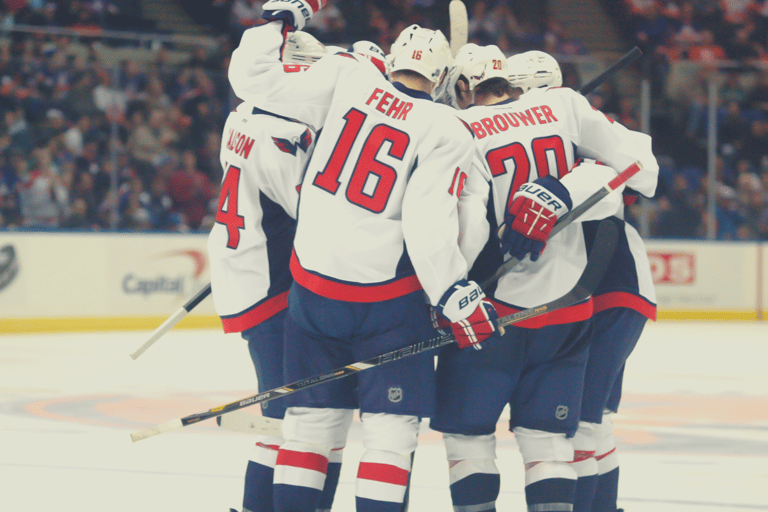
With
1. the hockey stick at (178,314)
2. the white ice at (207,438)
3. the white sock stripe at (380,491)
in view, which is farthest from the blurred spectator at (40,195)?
the white sock stripe at (380,491)

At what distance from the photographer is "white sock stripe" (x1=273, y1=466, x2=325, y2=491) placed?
242 centimetres

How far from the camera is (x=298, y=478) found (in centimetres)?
242

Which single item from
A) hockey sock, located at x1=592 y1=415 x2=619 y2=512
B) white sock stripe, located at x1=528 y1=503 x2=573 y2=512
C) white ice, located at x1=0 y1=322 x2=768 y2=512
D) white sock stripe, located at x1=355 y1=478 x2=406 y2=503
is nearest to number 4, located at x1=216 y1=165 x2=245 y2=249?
white sock stripe, located at x1=355 y1=478 x2=406 y2=503

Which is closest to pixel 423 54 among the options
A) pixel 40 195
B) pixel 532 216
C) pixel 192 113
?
pixel 532 216

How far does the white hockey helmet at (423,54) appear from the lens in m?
2.50

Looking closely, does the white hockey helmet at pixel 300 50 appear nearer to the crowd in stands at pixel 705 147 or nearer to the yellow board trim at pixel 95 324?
the yellow board trim at pixel 95 324

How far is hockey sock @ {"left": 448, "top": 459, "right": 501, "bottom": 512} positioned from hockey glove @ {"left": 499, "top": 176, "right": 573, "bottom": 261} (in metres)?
0.52

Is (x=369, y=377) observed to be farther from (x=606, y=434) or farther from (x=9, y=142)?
(x=9, y=142)

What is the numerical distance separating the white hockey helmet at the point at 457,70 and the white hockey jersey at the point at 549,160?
13 cm

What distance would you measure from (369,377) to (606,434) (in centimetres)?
86

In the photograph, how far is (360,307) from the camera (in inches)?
95.5

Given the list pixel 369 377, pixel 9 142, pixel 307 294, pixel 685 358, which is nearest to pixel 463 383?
pixel 369 377

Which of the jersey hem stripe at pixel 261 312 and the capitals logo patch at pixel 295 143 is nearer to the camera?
the capitals logo patch at pixel 295 143

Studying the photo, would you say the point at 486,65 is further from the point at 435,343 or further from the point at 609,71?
the point at 609,71
